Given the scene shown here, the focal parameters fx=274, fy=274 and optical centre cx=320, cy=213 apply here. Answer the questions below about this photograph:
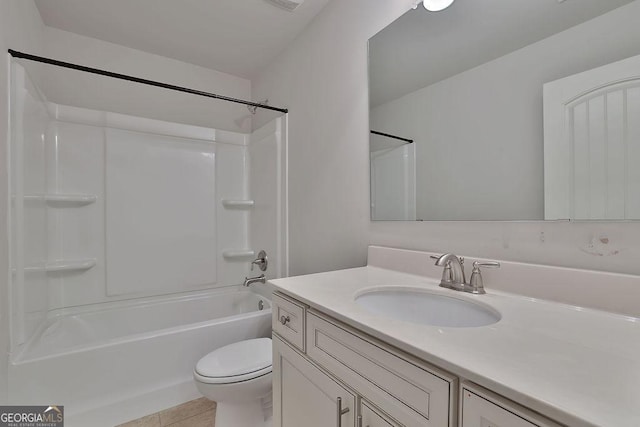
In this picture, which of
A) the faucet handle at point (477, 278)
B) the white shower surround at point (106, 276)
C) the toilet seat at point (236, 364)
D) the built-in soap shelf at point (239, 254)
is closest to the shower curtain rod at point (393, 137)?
the faucet handle at point (477, 278)

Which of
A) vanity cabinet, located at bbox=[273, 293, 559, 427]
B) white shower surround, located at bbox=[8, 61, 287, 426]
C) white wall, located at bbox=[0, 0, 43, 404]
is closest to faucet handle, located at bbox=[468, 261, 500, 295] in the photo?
vanity cabinet, located at bbox=[273, 293, 559, 427]

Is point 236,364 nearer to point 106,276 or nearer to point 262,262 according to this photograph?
point 262,262

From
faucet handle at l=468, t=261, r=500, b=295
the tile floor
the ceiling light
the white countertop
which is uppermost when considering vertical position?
the ceiling light

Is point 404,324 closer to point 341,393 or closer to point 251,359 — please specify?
point 341,393

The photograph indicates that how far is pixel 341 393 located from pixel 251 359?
0.83 m

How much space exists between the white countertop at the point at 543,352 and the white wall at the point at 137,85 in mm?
2264

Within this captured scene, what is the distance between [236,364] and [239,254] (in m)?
1.28

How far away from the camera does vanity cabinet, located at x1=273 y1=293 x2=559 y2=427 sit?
45cm

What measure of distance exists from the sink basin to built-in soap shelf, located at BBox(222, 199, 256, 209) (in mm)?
1828

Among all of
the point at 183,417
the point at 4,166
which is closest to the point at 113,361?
the point at 183,417

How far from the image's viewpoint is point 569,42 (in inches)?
30.9

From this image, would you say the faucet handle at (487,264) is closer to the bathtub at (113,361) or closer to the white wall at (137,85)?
the bathtub at (113,361)

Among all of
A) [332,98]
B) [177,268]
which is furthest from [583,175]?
[177,268]

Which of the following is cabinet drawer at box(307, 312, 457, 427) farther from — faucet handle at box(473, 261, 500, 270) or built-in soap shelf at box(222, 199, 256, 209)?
built-in soap shelf at box(222, 199, 256, 209)
